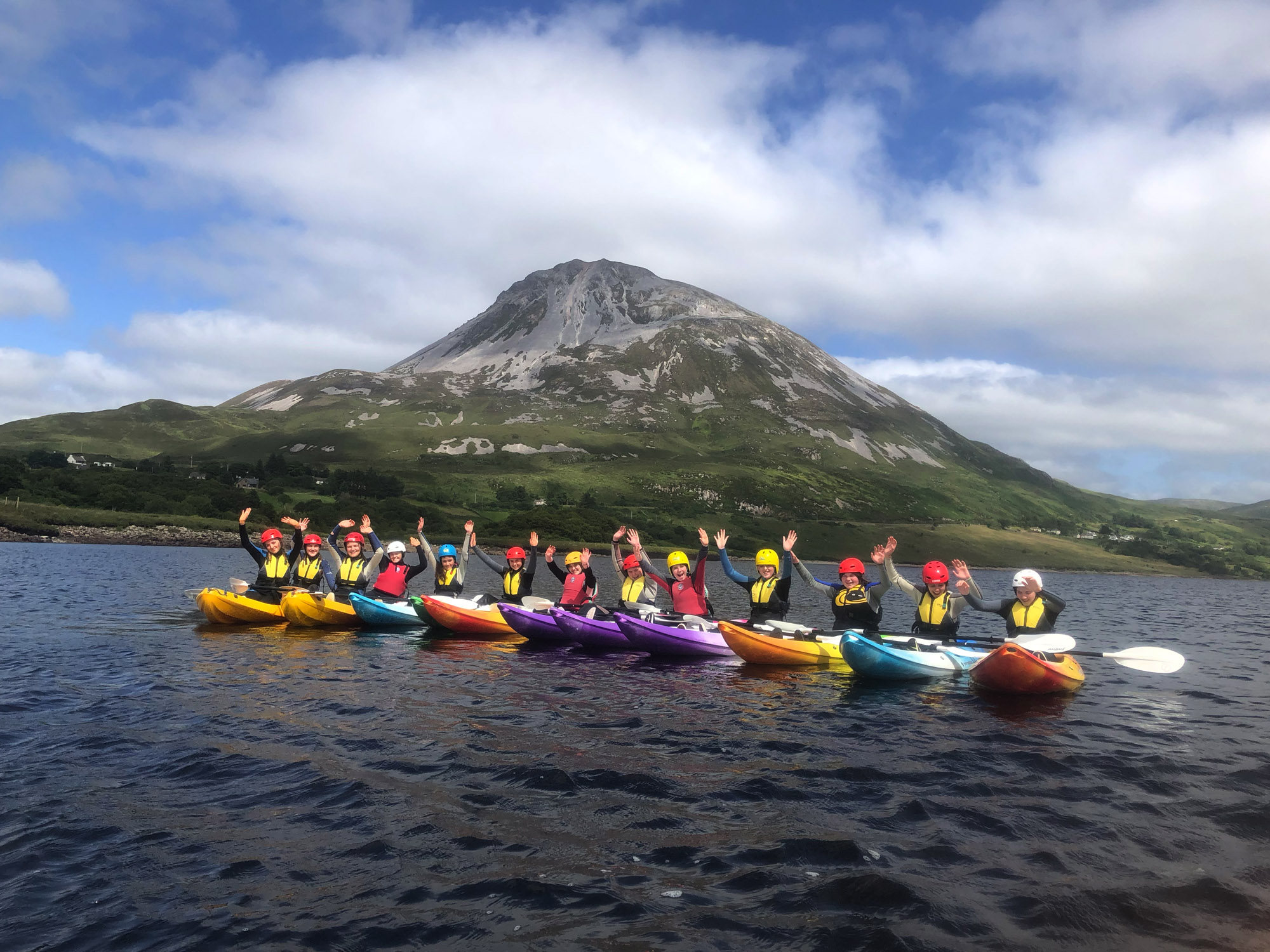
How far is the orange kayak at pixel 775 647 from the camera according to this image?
2259 centimetres

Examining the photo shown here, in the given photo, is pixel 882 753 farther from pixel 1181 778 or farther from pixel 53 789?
pixel 53 789

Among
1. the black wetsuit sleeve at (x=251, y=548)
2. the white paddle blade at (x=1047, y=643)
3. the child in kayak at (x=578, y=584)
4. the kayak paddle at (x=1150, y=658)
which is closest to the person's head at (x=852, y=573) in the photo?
the white paddle blade at (x=1047, y=643)

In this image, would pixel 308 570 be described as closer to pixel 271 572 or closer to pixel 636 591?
pixel 271 572

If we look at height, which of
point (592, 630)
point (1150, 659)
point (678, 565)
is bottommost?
point (592, 630)

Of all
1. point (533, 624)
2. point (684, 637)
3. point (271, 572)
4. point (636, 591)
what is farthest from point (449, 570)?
point (684, 637)

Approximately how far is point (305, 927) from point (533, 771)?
517 centimetres

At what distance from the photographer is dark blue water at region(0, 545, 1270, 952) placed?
7.79 m

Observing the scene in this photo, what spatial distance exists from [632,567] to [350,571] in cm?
1144

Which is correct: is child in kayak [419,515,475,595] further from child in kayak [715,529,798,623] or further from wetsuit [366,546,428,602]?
child in kayak [715,529,798,623]

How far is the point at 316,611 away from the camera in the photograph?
2864 centimetres

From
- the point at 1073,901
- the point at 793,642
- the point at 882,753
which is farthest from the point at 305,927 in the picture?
the point at 793,642

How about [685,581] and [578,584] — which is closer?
[685,581]

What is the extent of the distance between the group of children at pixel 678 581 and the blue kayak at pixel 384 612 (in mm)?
698

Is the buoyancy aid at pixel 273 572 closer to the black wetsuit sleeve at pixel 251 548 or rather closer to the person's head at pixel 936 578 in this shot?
the black wetsuit sleeve at pixel 251 548
